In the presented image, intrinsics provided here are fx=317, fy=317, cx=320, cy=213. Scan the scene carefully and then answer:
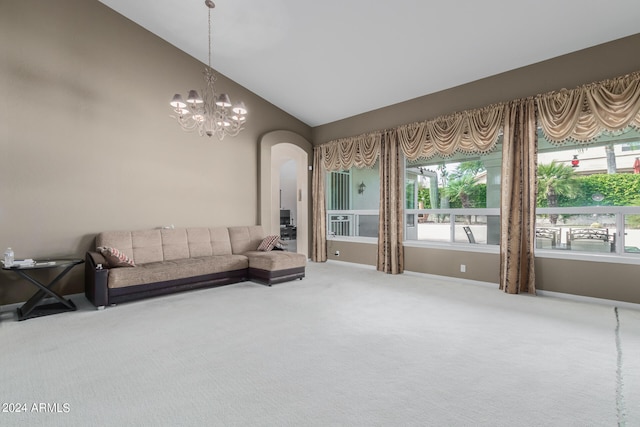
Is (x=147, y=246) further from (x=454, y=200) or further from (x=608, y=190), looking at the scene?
(x=608, y=190)

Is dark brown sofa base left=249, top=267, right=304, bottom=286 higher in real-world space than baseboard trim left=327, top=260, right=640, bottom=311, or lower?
higher

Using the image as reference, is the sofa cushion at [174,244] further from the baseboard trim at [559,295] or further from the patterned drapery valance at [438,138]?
the baseboard trim at [559,295]

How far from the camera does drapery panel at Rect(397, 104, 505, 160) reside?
15.5ft

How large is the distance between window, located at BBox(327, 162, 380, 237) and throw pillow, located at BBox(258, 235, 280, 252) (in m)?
1.77

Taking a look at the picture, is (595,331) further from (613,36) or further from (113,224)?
(113,224)

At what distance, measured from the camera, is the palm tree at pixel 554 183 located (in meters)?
4.35

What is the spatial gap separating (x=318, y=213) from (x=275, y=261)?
8.23ft

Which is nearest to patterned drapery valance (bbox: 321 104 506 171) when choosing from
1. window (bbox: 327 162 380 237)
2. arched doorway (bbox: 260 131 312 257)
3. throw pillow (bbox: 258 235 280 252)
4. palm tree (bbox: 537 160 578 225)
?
window (bbox: 327 162 380 237)

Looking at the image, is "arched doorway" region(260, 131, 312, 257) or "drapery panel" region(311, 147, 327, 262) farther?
"drapery panel" region(311, 147, 327, 262)

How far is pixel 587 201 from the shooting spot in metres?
4.23

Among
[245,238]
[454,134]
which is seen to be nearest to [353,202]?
→ [245,238]

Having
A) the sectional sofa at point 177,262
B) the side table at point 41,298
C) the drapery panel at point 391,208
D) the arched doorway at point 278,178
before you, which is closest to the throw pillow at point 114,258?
the sectional sofa at point 177,262

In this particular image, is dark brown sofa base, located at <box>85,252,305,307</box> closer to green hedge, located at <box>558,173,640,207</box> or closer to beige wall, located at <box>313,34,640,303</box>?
beige wall, located at <box>313,34,640,303</box>

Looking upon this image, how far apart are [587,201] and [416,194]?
2.45 metres
